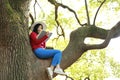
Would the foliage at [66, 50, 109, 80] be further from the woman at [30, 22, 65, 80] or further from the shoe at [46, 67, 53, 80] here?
the shoe at [46, 67, 53, 80]

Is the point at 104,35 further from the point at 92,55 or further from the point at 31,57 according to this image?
the point at 92,55

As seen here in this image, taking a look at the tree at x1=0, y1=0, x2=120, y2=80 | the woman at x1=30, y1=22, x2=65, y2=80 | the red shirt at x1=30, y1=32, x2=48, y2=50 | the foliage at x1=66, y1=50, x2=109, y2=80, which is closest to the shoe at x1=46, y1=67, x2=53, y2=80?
the woman at x1=30, y1=22, x2=65, y2=80

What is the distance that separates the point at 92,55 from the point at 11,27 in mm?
7210

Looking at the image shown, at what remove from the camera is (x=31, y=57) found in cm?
539

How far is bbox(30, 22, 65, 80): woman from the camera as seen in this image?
210 inches

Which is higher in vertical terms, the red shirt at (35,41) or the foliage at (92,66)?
the red shirt at (35,41)

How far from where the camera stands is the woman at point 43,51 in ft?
17.5

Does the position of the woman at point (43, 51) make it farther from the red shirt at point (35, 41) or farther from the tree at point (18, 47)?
the tree at point (18, 47)

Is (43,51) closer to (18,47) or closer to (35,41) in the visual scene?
(35,41)

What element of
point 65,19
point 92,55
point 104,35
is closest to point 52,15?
point 65,19

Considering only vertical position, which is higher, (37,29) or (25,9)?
(25,9)

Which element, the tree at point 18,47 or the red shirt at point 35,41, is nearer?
the tree at point 18,47

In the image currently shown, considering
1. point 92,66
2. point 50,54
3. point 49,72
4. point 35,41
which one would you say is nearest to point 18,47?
point 35,41

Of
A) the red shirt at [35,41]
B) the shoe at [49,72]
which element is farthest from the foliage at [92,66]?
the shoe at [49,72]
